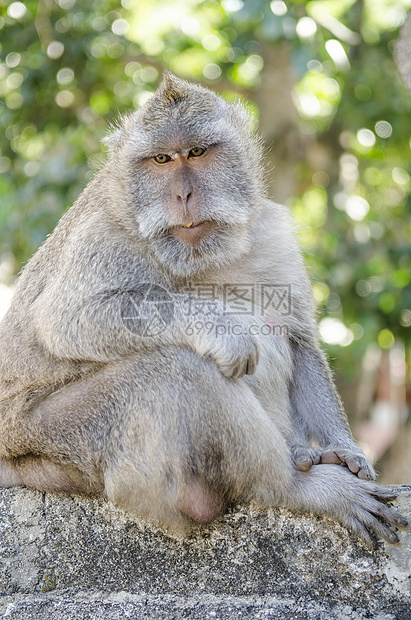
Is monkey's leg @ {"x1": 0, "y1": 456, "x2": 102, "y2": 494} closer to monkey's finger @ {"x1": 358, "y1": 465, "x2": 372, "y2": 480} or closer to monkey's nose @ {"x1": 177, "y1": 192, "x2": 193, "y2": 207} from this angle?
monkey's finger @ {"x1": 358, "y1": 465, "x2": 372, "y2": 480}

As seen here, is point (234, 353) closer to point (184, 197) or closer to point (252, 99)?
point (184, 197)

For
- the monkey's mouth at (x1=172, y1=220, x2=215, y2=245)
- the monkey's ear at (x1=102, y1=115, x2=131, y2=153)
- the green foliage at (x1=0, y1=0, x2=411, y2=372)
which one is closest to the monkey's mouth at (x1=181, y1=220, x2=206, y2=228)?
the monkey's mouth at (x1=172, y1=220, x2=215, y2=245)

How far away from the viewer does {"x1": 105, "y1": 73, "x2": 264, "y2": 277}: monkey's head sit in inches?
132

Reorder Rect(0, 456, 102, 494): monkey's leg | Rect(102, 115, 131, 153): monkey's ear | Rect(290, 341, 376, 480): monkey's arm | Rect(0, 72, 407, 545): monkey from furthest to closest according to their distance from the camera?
Rect(102, 115, 131, 153): monkey's ear, Rect(290, 341, 376, 480): monkey's arm, Rect(0, 456, 102, 494): monkey's leg, Rect(0, 72, 407, 545): monkey

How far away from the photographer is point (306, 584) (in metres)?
2.83

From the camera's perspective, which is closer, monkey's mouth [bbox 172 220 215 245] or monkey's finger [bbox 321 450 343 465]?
monkey's finger [bbox 321 450 343 465]

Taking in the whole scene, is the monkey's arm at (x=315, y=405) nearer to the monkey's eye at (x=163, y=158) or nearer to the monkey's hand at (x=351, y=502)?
the monkey's hand at (x=351, y=502)

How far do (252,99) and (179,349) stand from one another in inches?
Answer: 229

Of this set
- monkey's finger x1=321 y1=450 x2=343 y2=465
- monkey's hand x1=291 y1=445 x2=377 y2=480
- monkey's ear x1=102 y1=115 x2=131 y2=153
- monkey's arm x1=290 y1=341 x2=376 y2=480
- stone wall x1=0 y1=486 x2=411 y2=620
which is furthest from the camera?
monkey's ear x1=102 y1=115 x2=131 y2=153

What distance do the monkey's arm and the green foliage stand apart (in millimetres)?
2298

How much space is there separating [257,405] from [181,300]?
0.60 m

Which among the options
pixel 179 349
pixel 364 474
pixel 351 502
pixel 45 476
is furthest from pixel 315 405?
pixel 45 476

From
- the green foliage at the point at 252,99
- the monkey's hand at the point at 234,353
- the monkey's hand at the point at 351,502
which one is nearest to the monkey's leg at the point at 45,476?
the monkey's hand at the point at 234,353

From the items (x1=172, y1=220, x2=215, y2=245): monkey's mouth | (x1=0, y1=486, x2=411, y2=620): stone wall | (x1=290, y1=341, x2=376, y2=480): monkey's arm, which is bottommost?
(x1=0, y1=486, x2=411, y2=620): stone wall
